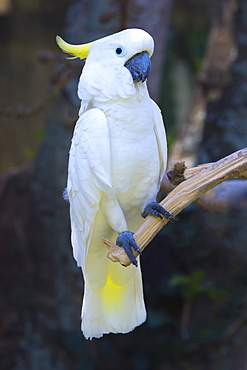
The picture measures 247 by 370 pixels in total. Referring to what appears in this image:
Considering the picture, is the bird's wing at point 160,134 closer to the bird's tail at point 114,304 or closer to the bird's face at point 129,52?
the bird's face at point 129,52

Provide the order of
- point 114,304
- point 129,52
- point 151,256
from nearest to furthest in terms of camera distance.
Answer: point 129,52 < point 114,304 < point 151,256

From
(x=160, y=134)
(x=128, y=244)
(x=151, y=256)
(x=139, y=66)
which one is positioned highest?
(x=139, y=66)

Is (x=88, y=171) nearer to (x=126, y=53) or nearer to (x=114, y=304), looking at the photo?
(x=126, y=53)

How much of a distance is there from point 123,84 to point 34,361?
213 cm

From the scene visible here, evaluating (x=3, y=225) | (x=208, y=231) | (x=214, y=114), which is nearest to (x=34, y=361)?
(x=3, y=225)

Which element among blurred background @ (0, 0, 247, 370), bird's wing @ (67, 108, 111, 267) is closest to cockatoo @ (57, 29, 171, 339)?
bird's wing @ (67, 108, 111, 267)

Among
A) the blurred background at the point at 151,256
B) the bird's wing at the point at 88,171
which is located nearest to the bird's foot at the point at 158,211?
the bird's wing at the point at 88,171

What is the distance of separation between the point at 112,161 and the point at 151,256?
1.66m

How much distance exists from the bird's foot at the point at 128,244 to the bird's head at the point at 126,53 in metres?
0.47

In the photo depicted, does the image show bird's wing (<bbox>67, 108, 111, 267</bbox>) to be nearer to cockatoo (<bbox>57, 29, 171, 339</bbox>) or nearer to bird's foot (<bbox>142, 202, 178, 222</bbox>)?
cockatoo (<bbox>57, 29, 171, 339</bbox>)

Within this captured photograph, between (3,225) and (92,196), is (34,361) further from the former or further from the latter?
(92,196)

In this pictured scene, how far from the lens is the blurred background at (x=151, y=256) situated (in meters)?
2.82

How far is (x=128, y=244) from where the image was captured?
4.80 feet

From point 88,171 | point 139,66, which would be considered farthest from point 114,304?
point 139,66
